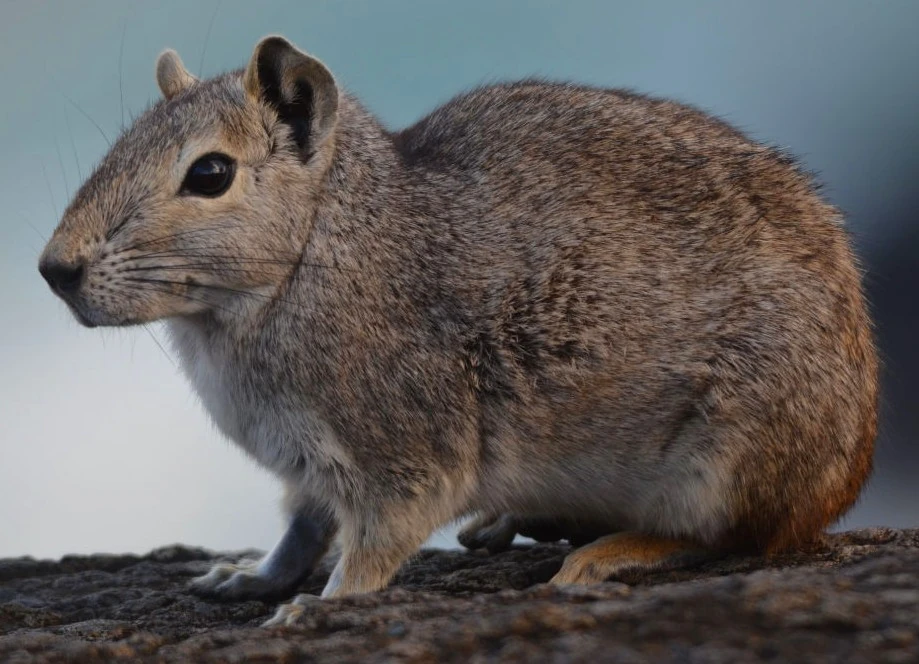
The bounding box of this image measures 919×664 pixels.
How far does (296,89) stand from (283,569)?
213cm

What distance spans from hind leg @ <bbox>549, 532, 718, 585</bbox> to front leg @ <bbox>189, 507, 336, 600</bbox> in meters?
1.14

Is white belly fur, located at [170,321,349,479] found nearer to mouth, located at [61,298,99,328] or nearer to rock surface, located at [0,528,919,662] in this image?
mouth, located at [61,298,99,328]

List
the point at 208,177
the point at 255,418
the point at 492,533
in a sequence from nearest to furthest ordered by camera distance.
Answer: the point at 208,177 → the point at 255,418 → the point at 492,533

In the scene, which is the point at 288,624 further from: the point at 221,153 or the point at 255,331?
the point at 221,153

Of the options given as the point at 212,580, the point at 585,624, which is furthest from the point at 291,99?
the point at 585,624

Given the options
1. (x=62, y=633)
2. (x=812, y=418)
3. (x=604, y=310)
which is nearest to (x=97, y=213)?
(x=62, y=633)

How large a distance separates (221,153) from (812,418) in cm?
255

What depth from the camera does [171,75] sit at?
5.42 meters

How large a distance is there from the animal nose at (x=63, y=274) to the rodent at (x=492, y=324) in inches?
5.4

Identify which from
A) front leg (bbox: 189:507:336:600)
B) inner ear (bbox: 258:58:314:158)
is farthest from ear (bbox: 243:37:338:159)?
front leg (bbox: 189:507:336:600)

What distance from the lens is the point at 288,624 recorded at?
3.58 metres

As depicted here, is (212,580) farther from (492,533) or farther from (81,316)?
(81,316)

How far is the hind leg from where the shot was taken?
15.5 feet

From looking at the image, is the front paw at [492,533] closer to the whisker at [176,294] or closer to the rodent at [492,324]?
the rodent at [492,324]
